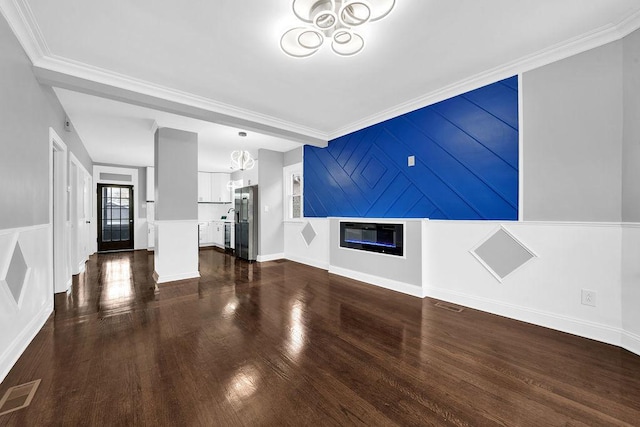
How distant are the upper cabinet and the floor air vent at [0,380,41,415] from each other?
7000 mm

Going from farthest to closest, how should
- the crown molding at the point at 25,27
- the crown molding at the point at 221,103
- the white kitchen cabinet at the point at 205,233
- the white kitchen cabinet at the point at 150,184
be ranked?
the white kitchen cabinet at the point at 205,233
the white kitchen cabinet at the point at 150,184
the crown molding at the point at 221,103
the crown molding at the point at 25,27

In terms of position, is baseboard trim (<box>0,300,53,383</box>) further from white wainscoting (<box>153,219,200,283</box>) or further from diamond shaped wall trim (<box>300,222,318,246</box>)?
diamond shaped wall trim (<box>300,222,318,246</box>)

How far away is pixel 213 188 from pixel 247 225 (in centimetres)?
326

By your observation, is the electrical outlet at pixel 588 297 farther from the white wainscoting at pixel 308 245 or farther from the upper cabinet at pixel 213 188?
the upper cabinet at pixel 213 188

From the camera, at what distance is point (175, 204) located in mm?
4324

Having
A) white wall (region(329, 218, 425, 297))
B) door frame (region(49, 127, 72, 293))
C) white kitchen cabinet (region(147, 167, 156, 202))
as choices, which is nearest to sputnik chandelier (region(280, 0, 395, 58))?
white wall (region(329, 218, 425, 297))

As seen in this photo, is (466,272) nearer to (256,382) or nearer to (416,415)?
(416,415)

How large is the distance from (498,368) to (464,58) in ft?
9.09

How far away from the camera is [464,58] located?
2.60 meters

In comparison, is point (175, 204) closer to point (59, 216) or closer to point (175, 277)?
A: point (175, 277)

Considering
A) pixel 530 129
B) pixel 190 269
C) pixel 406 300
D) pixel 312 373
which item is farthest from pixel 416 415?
pixel 190 269

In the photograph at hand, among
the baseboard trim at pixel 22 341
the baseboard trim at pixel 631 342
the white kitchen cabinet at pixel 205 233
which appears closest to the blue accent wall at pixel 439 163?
the baseboard trim at pixel 631 342

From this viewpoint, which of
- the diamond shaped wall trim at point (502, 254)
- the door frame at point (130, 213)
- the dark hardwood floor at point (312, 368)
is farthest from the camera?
the door frame at point (130, 213)

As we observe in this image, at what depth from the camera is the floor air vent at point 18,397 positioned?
4.95 feet
